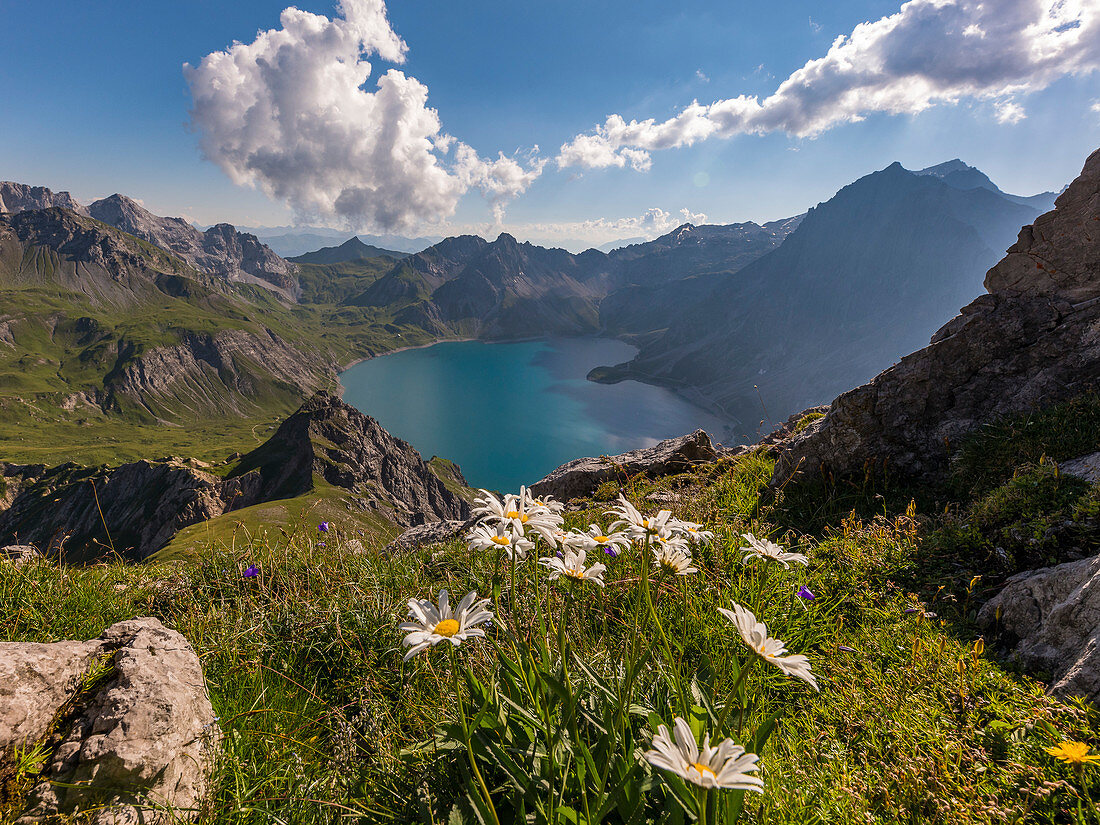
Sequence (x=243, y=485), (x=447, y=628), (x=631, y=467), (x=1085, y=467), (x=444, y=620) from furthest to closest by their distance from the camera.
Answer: (x=243, y=485) → (x=631, y=467) → (x=1085, y=467) → (x=444, y=620) → (x=447, y=628)

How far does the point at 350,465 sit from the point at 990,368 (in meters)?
127

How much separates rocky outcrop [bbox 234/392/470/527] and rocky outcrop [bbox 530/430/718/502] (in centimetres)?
9775

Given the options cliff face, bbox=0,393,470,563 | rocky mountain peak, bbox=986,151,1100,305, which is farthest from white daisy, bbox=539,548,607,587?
cliff face, bbox=0,393,470,563

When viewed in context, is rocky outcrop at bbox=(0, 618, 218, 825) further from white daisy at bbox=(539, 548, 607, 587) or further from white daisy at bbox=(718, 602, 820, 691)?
white daisy at bbox=(718, 602, 820, 691)

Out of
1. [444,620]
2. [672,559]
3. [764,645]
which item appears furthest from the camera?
[672,559]

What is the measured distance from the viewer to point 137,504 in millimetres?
106188

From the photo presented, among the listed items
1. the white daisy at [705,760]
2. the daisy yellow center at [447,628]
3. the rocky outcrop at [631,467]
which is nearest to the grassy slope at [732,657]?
the daisy yellow center at [447,628]

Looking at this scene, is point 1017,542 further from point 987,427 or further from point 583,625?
point 583,625

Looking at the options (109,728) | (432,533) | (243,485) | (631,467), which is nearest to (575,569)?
(109,728)

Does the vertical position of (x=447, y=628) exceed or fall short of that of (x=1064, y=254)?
it falls short

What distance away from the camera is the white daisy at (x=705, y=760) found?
1.38m

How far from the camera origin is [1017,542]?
467 centimetres

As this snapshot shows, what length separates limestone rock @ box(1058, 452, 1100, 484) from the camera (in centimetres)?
495

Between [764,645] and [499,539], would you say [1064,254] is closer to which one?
[764,645]
